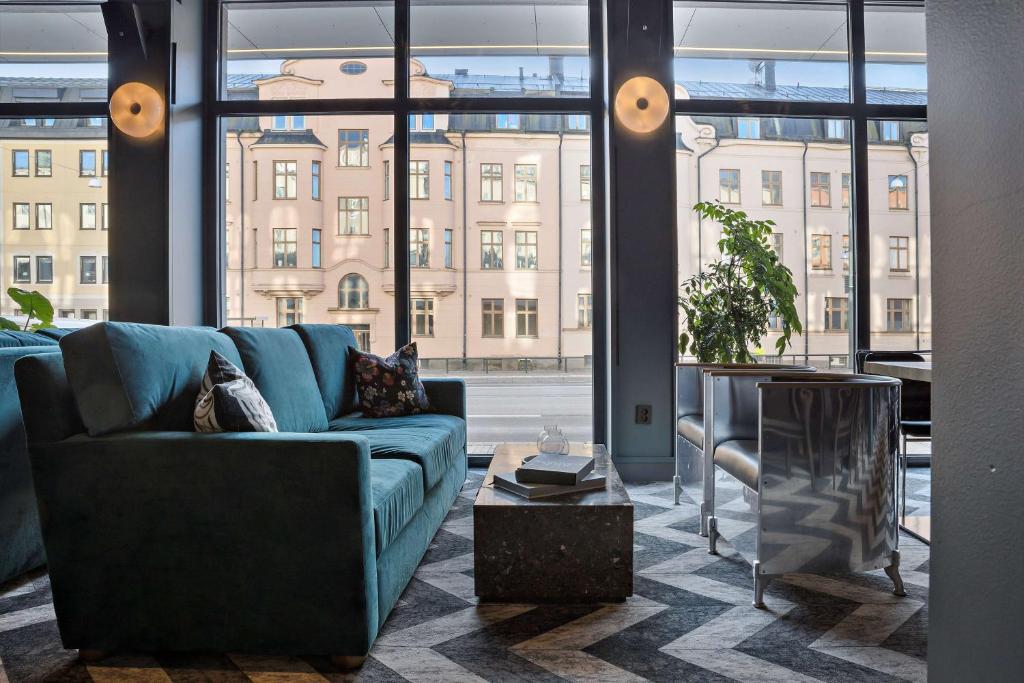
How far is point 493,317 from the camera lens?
502 cm

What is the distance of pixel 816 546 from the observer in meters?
2.31

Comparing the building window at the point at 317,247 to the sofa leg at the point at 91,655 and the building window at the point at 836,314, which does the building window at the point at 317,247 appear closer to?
the sofa leg at the point at 91,655

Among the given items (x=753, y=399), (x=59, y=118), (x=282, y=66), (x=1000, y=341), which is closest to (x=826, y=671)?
(x=753, y=399)

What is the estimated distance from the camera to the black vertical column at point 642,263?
177 inches

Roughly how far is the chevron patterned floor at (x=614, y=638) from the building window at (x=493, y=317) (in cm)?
247

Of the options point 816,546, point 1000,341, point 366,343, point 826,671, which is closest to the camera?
point 1000,341

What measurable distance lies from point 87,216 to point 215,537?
3.81m

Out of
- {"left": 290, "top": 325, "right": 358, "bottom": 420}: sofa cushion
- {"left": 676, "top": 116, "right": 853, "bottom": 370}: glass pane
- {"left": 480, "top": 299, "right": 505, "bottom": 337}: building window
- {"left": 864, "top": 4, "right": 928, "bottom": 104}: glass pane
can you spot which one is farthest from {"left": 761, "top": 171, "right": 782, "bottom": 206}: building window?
{"left": 290, "top": 325, "right": 358, "bottom": 420}: sofa cushion

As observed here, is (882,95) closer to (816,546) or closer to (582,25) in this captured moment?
(582,25)

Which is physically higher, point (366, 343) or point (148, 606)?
point (366, 343)

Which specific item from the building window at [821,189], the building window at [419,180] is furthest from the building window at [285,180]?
the building window at [821,189]

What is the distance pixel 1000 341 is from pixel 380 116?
4608 millimetres

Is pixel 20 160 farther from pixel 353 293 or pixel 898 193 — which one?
pixel 898 193

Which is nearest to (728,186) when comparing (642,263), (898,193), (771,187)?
(771,187)
